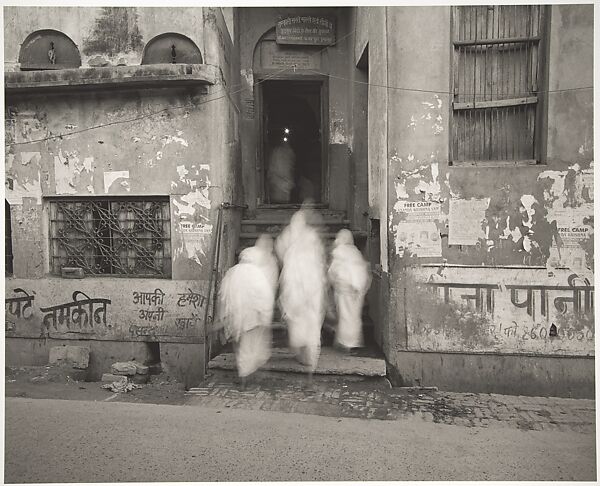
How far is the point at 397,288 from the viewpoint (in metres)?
5.11

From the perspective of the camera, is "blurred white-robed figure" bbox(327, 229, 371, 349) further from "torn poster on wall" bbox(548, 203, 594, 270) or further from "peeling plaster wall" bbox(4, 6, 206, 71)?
"peeling plaster wall" bbox(4, 6, 206, 71)

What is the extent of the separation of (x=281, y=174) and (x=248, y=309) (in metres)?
4.47

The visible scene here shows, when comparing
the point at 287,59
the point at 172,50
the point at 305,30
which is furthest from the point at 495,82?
the point at 172,50

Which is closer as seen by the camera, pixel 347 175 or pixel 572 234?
pixel 572 234

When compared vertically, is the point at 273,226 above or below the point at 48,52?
below

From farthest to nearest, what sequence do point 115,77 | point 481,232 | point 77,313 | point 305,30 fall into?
point 305,30 < point 77,313 < point 115,77 < point 481,232

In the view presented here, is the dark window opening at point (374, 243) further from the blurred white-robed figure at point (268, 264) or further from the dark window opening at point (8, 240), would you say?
the dark window opening at point (8, 240)

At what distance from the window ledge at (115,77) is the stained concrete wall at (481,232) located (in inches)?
90.4

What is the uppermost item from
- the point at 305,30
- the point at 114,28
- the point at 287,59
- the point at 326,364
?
the point at 305,30

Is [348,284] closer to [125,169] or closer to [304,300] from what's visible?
[304,300]

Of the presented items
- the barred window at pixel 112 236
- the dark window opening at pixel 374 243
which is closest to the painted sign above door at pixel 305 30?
the dark window opening at pixel 374 243

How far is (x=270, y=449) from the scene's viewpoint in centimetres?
359

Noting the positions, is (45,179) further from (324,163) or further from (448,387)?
(448,387)

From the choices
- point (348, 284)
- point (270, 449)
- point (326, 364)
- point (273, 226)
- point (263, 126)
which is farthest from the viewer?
point (263, 126)
